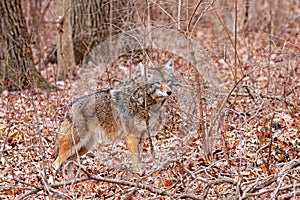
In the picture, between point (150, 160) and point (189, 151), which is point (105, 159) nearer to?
point (150, 160)

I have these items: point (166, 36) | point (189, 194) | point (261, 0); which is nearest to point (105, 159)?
point (189, 194)

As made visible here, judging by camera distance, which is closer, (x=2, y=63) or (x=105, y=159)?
(x=105, y=159)

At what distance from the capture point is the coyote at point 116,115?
737cm

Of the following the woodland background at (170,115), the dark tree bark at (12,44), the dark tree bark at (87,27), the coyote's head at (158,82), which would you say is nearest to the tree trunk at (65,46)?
the woodland background at (170,115)

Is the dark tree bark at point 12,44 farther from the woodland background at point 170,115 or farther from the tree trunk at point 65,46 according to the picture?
the tree trunk at point 65,46

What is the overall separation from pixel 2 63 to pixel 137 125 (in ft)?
12.6

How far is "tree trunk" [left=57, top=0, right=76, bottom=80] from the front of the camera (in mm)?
11102

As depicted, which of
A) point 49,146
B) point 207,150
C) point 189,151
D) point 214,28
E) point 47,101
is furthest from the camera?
point 214,28

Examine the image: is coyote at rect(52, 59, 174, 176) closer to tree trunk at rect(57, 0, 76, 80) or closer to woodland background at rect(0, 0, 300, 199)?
woodland background at rect(0, 0, 300, 199)

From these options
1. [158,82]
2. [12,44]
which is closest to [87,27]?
[12,44]

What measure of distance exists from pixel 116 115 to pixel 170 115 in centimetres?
96

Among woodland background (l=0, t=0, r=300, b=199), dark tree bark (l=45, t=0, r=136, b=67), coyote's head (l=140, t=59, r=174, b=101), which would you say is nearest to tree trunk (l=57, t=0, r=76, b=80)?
woodland background (l=0, t=0, r=300, b=199)

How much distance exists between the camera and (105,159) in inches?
298

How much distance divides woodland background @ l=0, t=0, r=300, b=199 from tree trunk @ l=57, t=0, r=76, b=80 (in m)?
0.02
